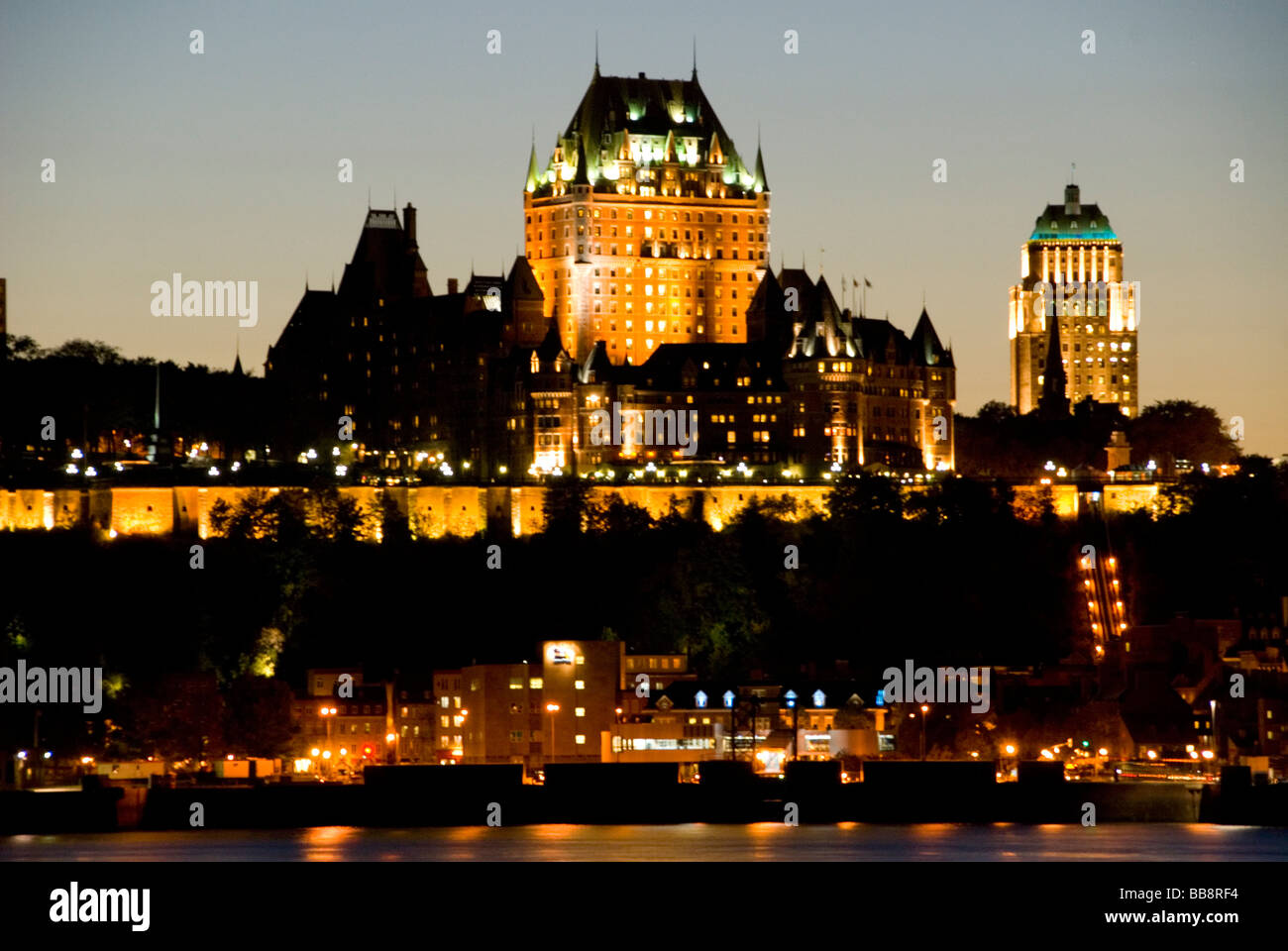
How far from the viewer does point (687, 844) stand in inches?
3760

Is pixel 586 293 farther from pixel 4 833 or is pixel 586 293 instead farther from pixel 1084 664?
pixel 4 833

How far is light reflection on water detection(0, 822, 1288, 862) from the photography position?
90750 millimetres

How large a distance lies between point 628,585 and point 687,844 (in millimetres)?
45999

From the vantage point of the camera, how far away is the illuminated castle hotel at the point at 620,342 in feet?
554

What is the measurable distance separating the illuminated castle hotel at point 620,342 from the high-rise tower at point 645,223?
0.11 metres

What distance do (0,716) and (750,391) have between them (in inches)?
2439

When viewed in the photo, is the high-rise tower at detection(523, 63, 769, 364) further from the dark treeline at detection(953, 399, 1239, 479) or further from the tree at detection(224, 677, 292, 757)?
the tree at detection(224, 677, 292, 757)

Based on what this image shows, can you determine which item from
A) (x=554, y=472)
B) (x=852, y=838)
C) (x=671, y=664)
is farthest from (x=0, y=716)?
(x=554, y=472)

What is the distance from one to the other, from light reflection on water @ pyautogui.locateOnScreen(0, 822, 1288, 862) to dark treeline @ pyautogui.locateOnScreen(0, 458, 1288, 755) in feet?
64.1

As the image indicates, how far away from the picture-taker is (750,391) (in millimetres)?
170625

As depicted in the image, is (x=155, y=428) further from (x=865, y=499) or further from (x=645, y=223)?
(x=865, y=499)

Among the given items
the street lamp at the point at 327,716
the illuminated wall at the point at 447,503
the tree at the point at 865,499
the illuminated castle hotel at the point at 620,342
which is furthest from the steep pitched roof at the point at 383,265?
the street lamp at the point at 327,716

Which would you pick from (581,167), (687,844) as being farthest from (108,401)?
(687,844)
